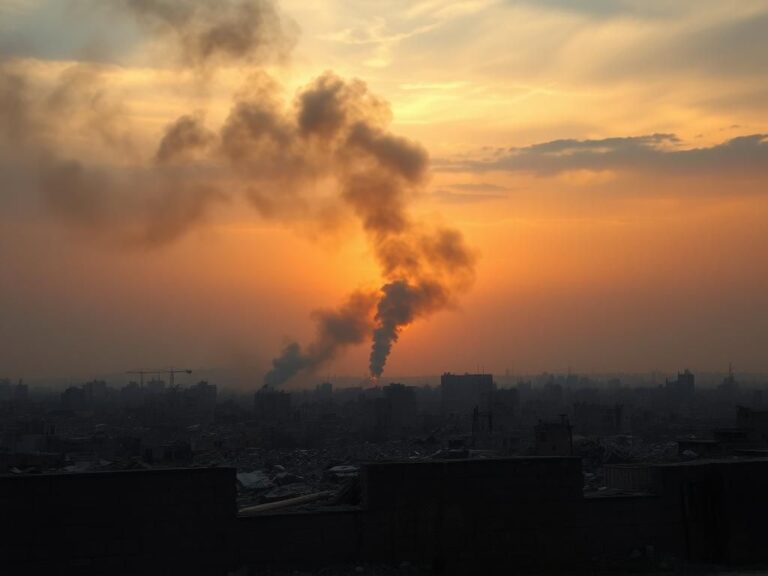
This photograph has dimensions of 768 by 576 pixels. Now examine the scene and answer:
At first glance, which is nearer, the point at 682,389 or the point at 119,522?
the point at 119,522

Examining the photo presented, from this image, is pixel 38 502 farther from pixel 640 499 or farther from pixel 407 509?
pixel 640 499

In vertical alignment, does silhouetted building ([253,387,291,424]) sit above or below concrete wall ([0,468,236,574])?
above

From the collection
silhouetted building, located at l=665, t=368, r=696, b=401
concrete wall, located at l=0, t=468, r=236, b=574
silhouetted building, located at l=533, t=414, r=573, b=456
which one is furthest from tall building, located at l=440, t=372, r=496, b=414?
concrete wall, located at l=0, t=468, r=236, b=574

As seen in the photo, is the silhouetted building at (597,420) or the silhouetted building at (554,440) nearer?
the silhouetted building at (554,440)

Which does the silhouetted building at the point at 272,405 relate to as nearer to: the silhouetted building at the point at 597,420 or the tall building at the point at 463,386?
the silhouetted building at the point at 597,420

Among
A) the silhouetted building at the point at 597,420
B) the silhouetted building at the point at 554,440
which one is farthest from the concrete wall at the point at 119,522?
the silhouetted building at the point at 597,420

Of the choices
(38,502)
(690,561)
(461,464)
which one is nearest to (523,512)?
(461,464)

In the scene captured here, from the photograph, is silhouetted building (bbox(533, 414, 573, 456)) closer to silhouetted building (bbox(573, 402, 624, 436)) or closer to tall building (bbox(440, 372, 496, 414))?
silhouetted building (bbox(573, 402, 624, 436))

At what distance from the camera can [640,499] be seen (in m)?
11.2

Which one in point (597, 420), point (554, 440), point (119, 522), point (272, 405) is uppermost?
point (272, 405)

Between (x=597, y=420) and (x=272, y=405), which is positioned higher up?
(x=272, y=405)

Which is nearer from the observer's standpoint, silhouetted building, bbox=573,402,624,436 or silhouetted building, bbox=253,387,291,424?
silhouetted building, bbox=573,402,624,436

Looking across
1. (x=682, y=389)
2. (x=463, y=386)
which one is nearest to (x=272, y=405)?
(x=463, y=386)

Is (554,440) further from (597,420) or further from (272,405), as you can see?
(272,405)
